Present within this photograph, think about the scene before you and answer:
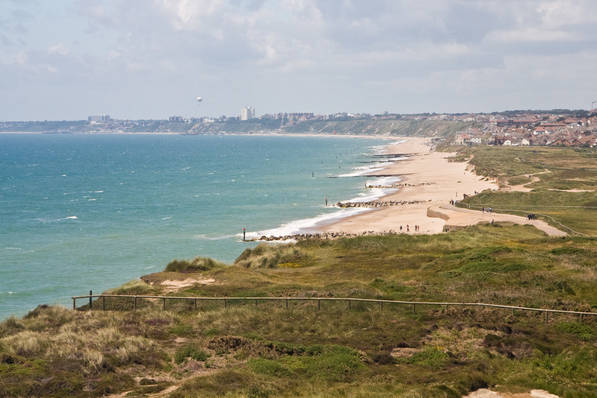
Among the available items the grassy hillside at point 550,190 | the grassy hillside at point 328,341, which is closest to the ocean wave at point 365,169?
the grassy hillside at point 550,190

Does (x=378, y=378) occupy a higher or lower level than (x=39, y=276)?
higher

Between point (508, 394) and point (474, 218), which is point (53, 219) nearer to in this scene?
point (474, 218)

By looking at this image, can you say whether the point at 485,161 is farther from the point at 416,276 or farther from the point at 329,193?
the point at 416,276

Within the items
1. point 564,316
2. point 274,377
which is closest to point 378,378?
point 274,377

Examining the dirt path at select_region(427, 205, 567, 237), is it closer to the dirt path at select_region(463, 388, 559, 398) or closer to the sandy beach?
the sandy beach

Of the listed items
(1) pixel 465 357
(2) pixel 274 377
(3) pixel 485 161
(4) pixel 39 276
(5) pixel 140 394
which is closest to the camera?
(5) pixel 140 394

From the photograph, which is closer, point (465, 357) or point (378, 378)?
point (378, 378)
